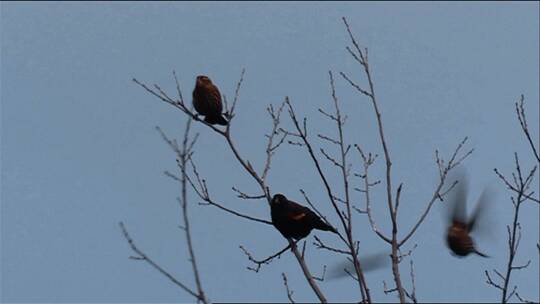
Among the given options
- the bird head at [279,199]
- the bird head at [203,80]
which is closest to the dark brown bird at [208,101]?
the bird head at [203,80]

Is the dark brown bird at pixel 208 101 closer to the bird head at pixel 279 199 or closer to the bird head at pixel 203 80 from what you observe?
the bird head at pixel 203 80

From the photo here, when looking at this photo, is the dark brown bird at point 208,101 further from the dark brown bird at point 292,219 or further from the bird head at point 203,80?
the dark brown bird at point 292,219

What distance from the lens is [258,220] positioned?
607 centimetres

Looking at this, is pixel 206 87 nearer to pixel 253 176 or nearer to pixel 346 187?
pixel 253 176

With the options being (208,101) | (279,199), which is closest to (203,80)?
(208,101)

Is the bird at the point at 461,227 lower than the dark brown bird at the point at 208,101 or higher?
lower

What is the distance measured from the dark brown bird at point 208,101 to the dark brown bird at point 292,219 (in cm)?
167

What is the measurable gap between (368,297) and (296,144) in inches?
63.6

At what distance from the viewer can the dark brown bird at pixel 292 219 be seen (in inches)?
263

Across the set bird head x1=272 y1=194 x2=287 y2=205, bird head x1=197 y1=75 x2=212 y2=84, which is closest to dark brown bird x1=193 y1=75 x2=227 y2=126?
bird head x1=197 y1=75 x2=212 y2=84

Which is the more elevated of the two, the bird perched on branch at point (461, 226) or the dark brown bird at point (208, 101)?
the dark brown bird at point (208, 101)

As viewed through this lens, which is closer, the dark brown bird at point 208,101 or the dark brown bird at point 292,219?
the dark brown bird at point 292,219

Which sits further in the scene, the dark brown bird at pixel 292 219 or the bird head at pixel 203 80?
the bird head at pixel 203 80

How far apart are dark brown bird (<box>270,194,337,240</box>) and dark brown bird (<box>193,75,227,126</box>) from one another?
1674 mm
